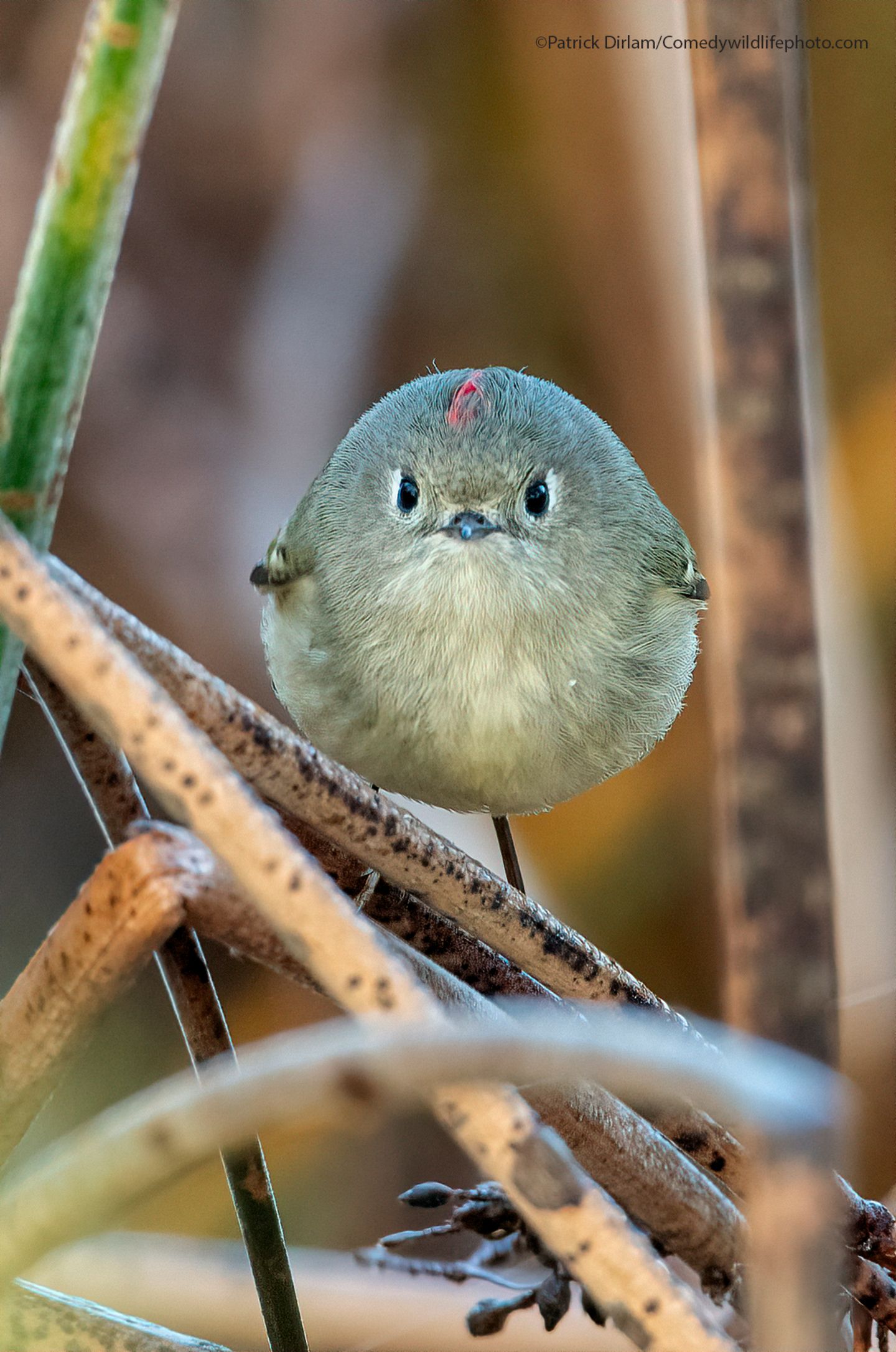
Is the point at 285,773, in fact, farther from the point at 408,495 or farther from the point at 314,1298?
the point at 314,1298

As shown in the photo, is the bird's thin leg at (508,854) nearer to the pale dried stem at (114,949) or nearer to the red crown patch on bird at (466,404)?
the red crown patch on bird at (466,404)

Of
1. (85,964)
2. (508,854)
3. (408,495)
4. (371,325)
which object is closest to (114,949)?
(85,964)

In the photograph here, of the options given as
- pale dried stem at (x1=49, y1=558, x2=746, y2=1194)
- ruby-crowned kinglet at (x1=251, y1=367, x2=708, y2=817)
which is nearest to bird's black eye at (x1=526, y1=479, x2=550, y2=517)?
ruby-crowned kinglet at (x1=251, y1=367, x2=708, y2=817)

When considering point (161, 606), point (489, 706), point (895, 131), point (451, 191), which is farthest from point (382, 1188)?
point (895, 131)

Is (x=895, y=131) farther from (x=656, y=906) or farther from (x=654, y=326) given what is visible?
(x=656, y=906)

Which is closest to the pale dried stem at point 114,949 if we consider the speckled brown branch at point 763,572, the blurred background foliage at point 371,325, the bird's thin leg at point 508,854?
the speckled brown branch at point 763,572

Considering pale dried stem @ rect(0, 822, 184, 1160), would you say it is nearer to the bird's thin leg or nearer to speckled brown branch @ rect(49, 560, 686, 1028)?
speckled brown branch @ rect(49, 560, 686, 1028)
